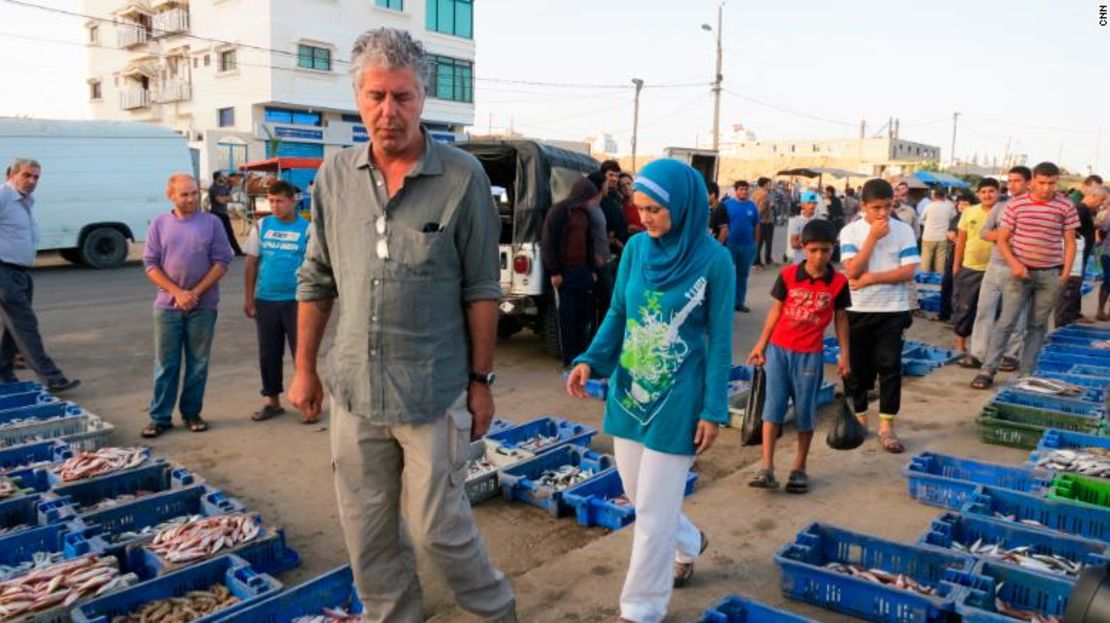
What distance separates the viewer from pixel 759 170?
71.7m

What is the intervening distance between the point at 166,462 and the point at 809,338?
166 inches

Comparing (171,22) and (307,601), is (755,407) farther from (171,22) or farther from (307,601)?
(171,22)

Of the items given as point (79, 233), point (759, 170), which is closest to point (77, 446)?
point (79, 233)

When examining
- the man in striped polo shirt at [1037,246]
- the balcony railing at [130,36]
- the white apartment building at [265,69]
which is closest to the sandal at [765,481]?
the man in striped polo shirt at [1037,246]

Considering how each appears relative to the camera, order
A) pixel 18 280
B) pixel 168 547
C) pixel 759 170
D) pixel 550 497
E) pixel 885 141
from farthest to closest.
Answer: pixel 885 141, pixel 759 170, pixel 18 280, pixel 550 497, pixel 168 547

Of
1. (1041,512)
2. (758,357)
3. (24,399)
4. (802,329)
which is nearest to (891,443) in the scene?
(1041,512)

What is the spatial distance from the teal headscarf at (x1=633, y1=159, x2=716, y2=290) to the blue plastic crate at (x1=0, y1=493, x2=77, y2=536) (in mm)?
3484

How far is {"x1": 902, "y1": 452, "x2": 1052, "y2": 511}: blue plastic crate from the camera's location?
493 centimetres

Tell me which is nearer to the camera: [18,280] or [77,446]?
[77,446]

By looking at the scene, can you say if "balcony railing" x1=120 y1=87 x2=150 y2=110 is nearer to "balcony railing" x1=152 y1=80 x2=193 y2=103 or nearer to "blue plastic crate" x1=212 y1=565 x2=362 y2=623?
"balcony railing" x1=152 y1=80 x2=193 y2=103

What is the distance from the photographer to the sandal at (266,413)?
6.76 m

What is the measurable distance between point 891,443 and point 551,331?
3.98 meters

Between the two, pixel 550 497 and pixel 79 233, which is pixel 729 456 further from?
pixel 79 233

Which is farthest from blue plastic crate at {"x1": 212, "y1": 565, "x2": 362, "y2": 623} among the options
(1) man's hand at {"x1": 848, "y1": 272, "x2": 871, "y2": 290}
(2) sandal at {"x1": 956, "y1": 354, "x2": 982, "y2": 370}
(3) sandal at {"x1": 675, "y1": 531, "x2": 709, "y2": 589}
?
(2) sandal at {"x1": 956, "y1": 354, "x2": 982, "y2": 370}
